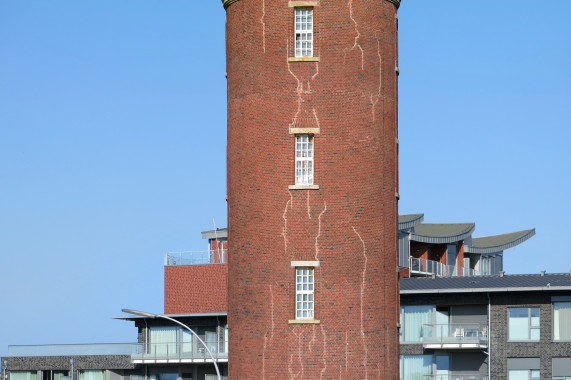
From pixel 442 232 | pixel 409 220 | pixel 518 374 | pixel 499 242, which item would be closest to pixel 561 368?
pixel 518 374

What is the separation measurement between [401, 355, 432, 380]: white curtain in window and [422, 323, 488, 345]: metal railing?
1073 millimetres

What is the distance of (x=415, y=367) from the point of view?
7012 centimetres

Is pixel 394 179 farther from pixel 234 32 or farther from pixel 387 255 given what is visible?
pixel 234 32

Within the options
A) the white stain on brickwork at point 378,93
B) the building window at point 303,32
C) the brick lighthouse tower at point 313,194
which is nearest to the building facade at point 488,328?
the brick lighthouse tower at point 313,194

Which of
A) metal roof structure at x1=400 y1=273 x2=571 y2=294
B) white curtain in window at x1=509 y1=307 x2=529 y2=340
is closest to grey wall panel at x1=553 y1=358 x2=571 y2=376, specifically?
white curtain in window at x1=509 y1=307 x2=529 y2=340

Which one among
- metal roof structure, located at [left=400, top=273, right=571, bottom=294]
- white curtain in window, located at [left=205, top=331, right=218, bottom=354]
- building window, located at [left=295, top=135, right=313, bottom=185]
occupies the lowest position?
white curtain in window, located at [left=205, top=331, right=218, bottom=354]

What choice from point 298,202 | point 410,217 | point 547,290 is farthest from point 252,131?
point 410,217

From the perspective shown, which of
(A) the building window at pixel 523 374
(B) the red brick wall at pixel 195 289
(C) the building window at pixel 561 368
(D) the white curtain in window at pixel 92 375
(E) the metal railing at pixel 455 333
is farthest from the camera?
(D) the white curtain in window at pixel 92 375

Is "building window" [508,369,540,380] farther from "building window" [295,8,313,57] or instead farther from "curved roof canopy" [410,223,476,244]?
"building window" [295,8,313,57]

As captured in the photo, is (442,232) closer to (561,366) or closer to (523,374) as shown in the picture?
(523,374)

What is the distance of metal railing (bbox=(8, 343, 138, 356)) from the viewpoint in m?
80.4

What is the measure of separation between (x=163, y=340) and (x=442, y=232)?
1037 inches

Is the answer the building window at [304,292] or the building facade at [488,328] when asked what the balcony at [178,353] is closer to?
the building facade at [488,328]

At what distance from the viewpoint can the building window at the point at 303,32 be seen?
51750 millimetres
